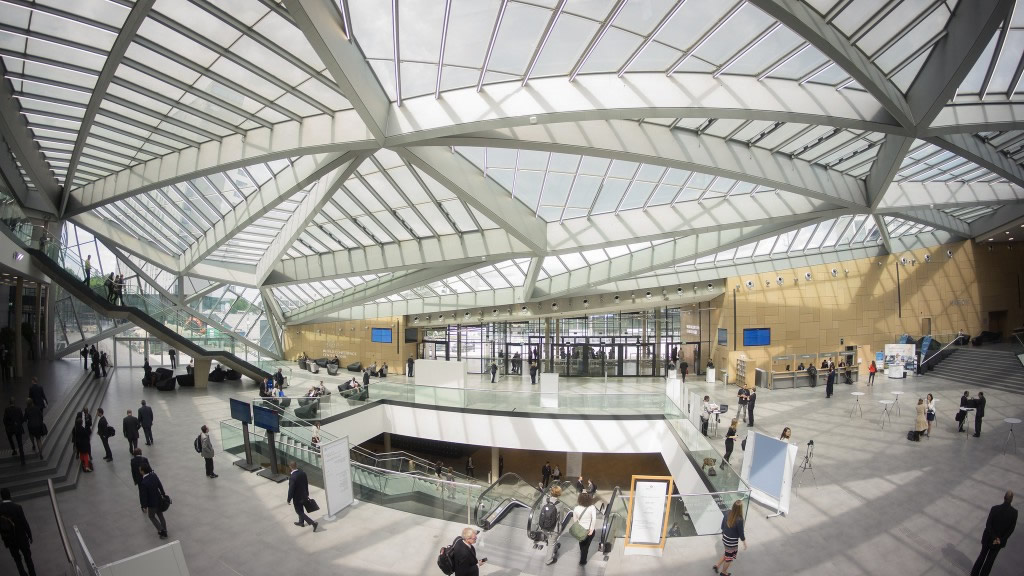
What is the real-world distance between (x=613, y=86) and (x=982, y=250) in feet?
93.3

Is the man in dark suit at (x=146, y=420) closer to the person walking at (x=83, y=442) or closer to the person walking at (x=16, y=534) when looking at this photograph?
the person walking at (x=83, y=442)

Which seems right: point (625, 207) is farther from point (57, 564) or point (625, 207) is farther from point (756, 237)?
point (57, 564)

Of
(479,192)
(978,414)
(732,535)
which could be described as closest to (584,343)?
(479,192)

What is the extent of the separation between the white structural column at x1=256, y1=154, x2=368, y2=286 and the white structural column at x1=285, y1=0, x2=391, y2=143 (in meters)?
2.57

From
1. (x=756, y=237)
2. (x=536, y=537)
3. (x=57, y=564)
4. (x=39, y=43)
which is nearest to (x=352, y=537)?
(x=536, y=537)

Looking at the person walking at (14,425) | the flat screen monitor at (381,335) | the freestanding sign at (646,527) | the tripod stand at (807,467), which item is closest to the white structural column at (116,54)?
the person walking at (14,425)

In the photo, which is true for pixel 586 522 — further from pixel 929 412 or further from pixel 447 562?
pixel 929 412

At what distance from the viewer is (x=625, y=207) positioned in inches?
646

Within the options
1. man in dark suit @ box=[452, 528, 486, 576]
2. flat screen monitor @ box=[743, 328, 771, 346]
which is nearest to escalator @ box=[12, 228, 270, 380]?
man in dark suit @ box=[452, 528, 486, 576]

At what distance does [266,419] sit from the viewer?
11.2 meters

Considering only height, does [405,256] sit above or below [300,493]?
above

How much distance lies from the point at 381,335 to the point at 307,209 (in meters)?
18.0

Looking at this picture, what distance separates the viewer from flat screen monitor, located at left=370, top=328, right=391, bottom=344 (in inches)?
1297

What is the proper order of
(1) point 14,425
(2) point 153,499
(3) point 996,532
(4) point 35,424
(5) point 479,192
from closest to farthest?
1. (3) point 996,532
2. (2) point 153,499
3. (1) point 14,425
4. (4) point 35,424
5. (5) point 479,192
